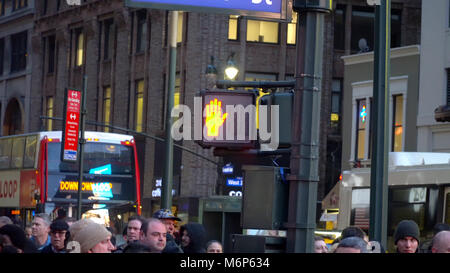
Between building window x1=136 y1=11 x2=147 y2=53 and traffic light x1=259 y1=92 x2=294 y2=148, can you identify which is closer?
traffic light x1=259 y1=92 x2=294 y2=148

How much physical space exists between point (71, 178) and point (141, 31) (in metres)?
21.3

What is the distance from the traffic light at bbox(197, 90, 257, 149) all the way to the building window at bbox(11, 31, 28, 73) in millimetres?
56087

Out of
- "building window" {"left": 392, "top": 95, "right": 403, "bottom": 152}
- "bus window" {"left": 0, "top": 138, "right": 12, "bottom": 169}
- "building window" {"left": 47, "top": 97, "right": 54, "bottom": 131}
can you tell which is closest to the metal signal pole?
"bus window" {"left": 0, "top": 138, "right": 12, "bottom": 169}

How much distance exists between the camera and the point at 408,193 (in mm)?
21750

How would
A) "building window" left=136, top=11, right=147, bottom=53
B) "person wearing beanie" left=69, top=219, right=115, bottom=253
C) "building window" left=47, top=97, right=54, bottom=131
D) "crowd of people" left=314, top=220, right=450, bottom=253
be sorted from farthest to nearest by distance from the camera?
"building window" left=47, top=97, right=54, bottom=131
"building window" left=136, top=11, right=147, bottom=53
"crowd of people" left=314, top=220, right=450, bottom=253
"person wearing beanie" left=69, top=219, right=115, bottom=253

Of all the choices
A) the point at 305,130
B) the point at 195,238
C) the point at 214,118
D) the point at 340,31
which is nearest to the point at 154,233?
the point at 214,118

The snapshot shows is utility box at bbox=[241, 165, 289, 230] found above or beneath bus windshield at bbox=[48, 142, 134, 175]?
beneath

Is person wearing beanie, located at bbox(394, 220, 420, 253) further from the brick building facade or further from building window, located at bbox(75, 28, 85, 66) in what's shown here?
building window, located at bbox(75, 28, 85, 66)

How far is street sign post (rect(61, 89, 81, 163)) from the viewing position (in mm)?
31625

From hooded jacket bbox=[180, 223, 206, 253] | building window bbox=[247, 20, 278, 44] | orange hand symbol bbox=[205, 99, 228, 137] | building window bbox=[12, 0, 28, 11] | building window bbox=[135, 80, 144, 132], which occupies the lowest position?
hooded jacket bbox=[180, 223, 206, 253]

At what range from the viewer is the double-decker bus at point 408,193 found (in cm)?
2073

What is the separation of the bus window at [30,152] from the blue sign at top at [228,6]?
24729 mm

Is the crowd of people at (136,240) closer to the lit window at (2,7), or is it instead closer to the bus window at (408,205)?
the bus window at (408,205)

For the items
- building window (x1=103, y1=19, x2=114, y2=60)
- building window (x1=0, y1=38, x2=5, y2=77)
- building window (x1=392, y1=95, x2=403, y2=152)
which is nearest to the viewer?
building window (x1=392, y1=95, x2=403, y2=152)
